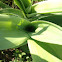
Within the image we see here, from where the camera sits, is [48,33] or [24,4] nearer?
[48,33]

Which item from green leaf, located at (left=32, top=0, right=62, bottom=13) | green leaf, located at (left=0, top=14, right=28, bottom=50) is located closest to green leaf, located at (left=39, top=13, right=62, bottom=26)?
green leaf, located at (left=32, top=0, right=62, bottom=13)

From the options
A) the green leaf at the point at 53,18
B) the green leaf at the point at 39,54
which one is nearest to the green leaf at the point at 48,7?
the green leaf at the point at 53,18

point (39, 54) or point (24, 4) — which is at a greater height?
point (24, 4)

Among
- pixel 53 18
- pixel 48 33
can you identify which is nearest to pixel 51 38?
pixel 48 33

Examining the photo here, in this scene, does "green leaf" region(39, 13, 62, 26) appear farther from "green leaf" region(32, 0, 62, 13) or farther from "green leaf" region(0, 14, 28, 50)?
"green leaf" region(0, 14, 28, 50)

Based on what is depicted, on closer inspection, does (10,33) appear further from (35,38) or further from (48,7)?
(48,7)

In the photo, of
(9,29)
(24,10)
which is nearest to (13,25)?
(9,29)

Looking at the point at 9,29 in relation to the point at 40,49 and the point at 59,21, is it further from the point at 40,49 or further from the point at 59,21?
the point at 59,21
